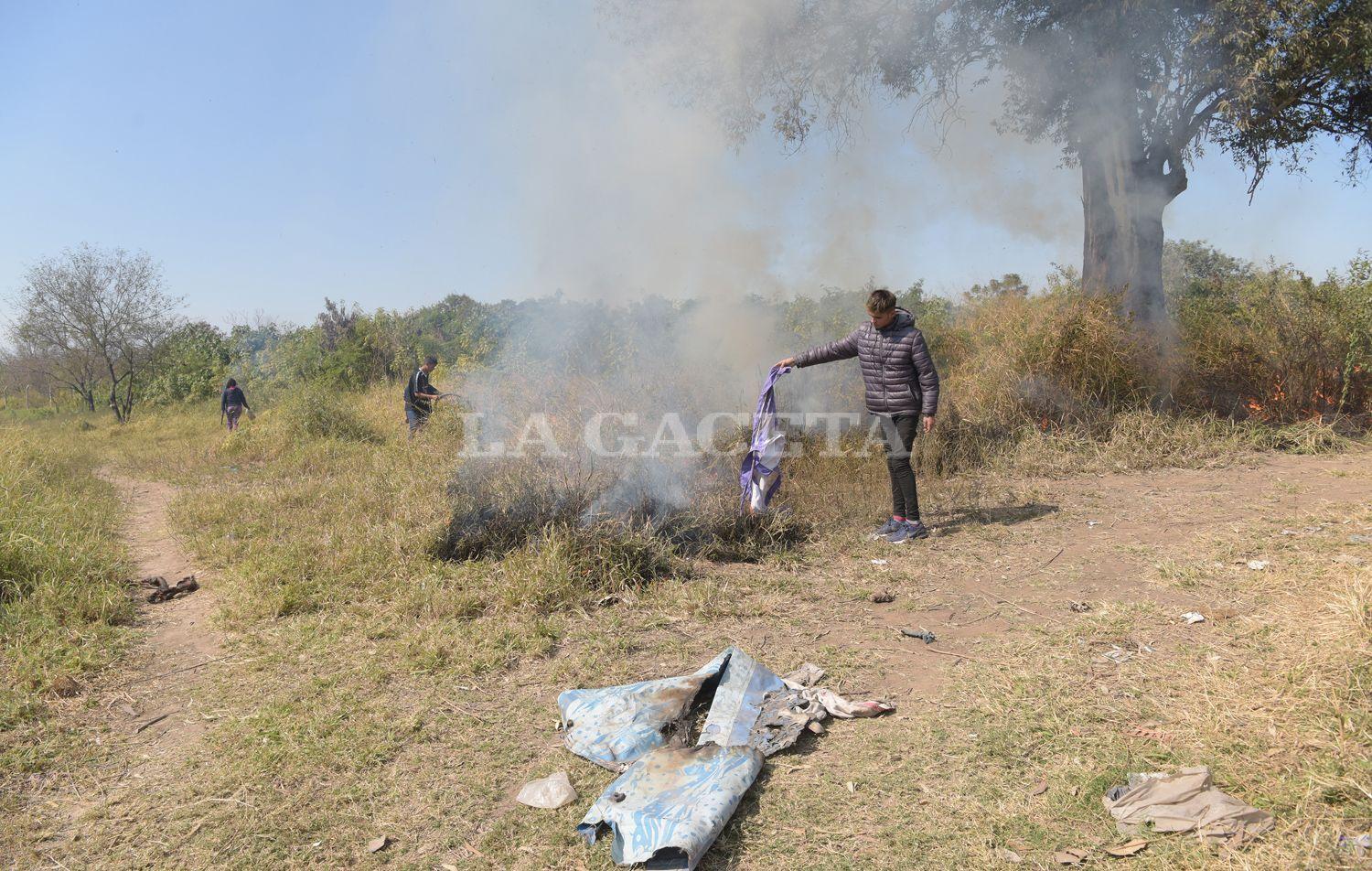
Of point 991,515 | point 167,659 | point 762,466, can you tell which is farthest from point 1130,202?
point 167,659

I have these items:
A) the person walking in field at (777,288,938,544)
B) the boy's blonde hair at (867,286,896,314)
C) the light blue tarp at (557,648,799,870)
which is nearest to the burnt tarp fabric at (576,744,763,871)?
the light blue tarp at (557,648,799,870)

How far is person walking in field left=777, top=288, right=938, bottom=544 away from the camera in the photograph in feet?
15.9

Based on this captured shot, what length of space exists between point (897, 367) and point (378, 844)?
3957 mm

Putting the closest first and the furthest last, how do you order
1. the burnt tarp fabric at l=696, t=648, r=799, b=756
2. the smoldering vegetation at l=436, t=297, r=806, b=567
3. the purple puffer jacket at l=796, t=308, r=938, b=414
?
the burnt tarp fabric at l=696, t=648, r=799, b=756
the smoldering vegetation at l=436, t=297, r=806, b=567
the purple puffer jacket at l=796, t=308, r=938, b=414

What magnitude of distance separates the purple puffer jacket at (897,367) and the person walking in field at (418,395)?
5.35 metres

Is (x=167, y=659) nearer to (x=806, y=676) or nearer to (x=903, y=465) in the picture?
(x=806, y=676)

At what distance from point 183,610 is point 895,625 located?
12.6 ft

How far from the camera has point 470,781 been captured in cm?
241

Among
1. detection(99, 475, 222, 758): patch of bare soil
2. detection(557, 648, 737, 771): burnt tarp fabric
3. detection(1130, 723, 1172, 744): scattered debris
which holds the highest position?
detection(99, 475, 222, 758): patch of bare soil

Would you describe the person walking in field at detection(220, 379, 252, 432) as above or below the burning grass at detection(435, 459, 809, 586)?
above

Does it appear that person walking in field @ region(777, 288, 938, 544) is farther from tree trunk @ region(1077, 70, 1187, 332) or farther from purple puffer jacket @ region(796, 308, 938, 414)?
tree trunk @ region(1077, 70, 1187, 332)

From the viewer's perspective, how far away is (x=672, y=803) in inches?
83.9

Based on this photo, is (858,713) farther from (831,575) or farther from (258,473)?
(258,473)

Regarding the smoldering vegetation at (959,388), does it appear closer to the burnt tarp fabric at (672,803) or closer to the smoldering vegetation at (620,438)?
the smoldering vegetation at (620,438)
